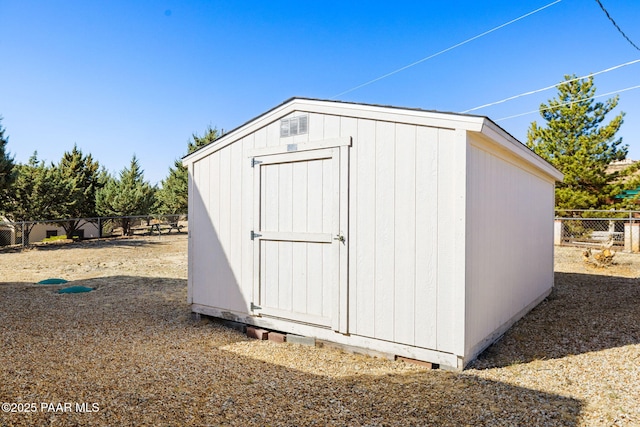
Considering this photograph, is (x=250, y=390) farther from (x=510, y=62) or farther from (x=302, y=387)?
(x=510, y=62)

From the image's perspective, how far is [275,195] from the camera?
13.9ft

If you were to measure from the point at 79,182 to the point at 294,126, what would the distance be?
18.5 m

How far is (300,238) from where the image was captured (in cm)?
402

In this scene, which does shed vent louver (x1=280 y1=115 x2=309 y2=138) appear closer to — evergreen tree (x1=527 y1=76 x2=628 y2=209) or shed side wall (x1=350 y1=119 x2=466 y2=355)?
shed side wall (x1=350 y1=119 x2=466 y2=355)

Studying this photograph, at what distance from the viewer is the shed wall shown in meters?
3.36

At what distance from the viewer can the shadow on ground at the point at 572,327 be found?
3.68 m

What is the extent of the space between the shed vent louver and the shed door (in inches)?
9.8

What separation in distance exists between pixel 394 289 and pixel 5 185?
13.8 metres

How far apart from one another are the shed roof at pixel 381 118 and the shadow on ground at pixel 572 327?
2.14 meters

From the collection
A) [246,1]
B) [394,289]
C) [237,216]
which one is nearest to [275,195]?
[237,216]

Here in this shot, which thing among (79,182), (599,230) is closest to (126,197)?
(79,182)

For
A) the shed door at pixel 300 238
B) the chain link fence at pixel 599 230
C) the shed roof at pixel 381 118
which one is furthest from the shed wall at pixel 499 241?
the chain link fence at pixel 599 230

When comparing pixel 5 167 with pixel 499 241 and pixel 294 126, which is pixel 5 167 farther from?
pixel 499 241

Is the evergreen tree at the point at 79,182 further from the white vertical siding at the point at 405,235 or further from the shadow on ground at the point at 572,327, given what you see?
the shadow on ground at the point at 572,327
